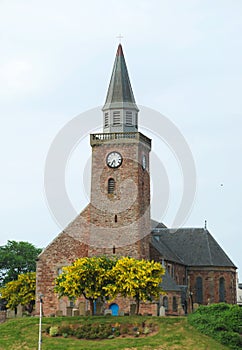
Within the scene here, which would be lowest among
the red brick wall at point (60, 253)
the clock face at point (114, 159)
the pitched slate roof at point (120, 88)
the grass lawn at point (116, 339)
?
the grass lawn at point (116, 339)

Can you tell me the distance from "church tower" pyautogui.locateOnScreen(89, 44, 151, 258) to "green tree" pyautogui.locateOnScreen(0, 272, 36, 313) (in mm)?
8115

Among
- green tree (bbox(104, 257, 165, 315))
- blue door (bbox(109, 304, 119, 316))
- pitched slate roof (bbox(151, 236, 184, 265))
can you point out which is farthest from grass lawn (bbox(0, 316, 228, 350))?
pitched slate roof (bbox(151, 236, 184, 265))

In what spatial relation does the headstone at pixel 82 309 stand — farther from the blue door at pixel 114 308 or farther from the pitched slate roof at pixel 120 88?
the pitched slate roof at pixel 120 88

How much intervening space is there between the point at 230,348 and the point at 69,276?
632 inches

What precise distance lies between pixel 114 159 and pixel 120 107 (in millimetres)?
5366

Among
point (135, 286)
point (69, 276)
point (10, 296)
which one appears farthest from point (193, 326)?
point (10, 296)

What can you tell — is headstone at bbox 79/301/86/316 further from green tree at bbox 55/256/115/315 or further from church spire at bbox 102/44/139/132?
church spire at bbox 102/44/139/132

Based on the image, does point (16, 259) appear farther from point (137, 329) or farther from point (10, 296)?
point (137, 329)

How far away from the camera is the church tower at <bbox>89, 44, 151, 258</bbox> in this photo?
231ft

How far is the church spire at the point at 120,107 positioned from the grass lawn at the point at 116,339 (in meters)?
21.6

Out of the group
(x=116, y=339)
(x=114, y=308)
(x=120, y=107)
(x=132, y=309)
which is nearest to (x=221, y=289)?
(x=114, y=308)

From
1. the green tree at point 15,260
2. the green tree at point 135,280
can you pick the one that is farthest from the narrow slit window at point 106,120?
the green tree at point 15,260

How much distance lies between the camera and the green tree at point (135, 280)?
61562mm

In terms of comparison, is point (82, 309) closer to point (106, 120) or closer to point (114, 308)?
point (114, 308)
